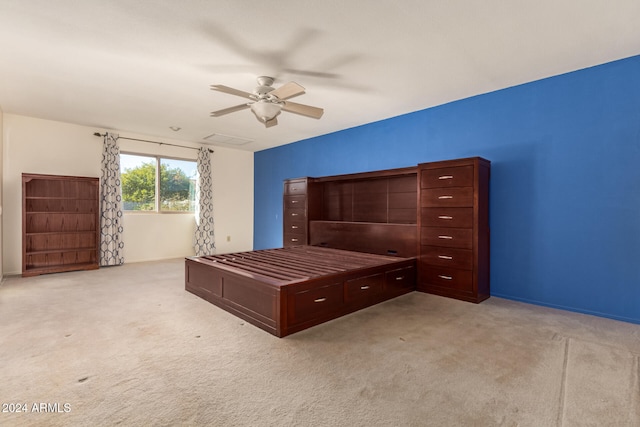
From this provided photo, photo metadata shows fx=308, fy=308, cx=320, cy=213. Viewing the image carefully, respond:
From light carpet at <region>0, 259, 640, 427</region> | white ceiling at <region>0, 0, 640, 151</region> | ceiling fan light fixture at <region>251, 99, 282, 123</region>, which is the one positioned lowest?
light carpet at <region>0, 259, 640, 427</region>

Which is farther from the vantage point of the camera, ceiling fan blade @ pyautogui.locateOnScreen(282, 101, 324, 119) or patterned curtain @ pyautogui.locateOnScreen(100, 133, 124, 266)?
patterned curtain @ pyautogui.locateOnScreen(100, 133, 124, 266)

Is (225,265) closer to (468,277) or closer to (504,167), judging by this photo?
(468,277)

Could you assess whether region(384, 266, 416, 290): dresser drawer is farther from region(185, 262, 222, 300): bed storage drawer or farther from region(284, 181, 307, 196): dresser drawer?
region(284, 181, 307, 196): dresser drawer

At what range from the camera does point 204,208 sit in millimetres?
6340

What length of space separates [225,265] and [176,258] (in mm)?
3488

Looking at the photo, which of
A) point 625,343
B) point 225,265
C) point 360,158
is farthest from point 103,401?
point 360,158

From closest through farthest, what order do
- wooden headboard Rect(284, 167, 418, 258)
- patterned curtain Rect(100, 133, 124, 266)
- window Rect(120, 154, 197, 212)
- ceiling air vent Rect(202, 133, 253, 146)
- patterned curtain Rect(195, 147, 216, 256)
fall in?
1. wooden headboard Rect(284, 167, 418, 258)
2. patterned curtain Rect(100, 133, 124, 266)
3. window Rect(120, 154, 197, 212)
4. ceiling air vent Rect(202, 133, 253, 146)
5. patterned curtain Rect(195, 147, 216, 256)

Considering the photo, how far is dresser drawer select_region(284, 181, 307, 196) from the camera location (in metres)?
5.40

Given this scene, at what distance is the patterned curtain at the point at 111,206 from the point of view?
5.19 m

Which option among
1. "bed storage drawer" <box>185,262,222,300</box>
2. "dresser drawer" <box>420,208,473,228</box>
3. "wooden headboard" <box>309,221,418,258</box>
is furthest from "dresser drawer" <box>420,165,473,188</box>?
"bed storage drawer" <box>185,262,222,300</box>

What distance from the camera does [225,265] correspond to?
322 cm

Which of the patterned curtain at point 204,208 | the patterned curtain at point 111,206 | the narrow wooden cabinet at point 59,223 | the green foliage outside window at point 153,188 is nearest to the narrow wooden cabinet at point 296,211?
the patterned curtain at point 204,208

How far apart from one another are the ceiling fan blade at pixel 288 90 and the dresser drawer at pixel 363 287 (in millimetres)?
1799

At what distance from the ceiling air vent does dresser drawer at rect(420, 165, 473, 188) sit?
12.3ft
